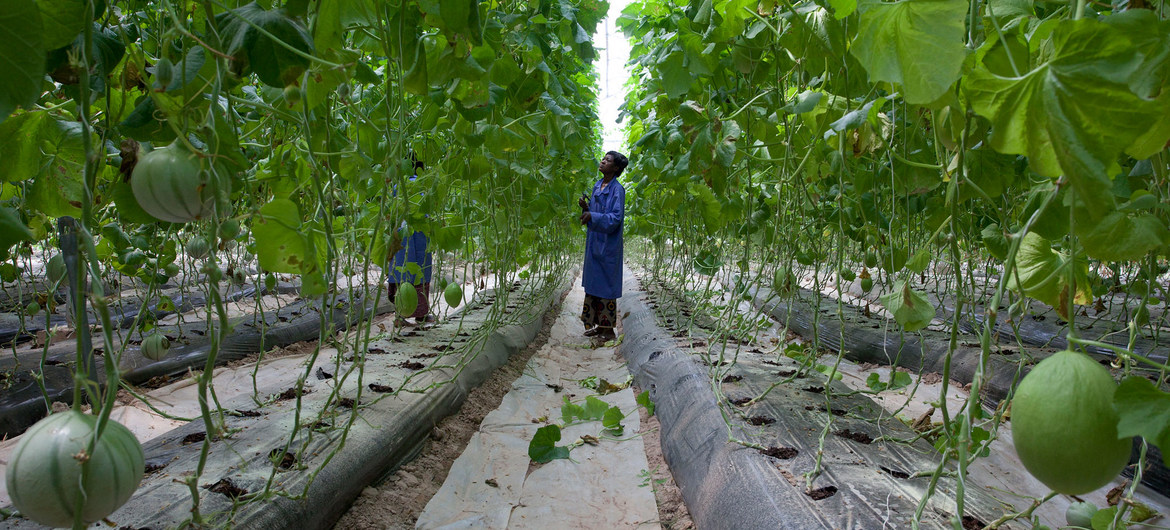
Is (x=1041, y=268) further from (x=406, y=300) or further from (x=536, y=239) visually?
(x=536, y=239)

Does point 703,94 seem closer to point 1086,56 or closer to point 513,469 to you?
point 513,469

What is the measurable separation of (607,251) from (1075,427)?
4425 millimetres

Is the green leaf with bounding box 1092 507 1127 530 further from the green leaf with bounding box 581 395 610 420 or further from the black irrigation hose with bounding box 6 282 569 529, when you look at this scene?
the green leaf with bounding box 581 395 610 420

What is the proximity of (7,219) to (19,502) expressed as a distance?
0.27m

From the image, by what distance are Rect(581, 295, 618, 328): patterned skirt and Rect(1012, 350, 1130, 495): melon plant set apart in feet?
14.6

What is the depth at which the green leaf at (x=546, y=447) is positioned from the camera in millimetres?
2156

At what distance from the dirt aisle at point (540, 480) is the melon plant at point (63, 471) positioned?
1230mm

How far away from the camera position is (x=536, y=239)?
396 centimetres

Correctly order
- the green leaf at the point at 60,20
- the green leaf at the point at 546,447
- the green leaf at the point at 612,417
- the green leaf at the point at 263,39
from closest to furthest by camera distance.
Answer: the green leaf at the point at 60,20
the green leaf at the point at 263,39
the green leaf at the point at 546,447
the green leaf at the point at 612,417

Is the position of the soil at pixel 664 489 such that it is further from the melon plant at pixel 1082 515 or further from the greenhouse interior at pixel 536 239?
the melon plant at pixel 1082 515

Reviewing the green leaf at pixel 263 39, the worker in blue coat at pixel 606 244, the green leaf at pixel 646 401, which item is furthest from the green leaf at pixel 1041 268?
the worker in blue coat at pixel 606 244

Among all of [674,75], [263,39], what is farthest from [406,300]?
[263,39]

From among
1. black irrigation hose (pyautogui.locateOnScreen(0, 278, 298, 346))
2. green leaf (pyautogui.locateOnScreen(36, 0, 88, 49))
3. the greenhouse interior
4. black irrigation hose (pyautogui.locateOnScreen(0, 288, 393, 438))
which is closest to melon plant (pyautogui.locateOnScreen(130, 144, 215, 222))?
the greenhouse interior

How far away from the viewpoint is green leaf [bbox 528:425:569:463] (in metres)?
2.16
